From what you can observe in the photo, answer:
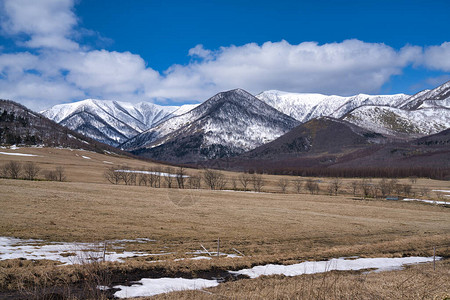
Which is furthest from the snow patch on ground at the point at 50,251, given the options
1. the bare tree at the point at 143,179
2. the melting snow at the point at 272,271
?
the bare tree at the point at 143,179

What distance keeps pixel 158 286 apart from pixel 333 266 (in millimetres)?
12504

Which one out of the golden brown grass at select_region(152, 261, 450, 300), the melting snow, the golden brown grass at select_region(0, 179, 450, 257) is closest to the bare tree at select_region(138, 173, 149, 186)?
the golden brown grass at select_region(0, 179, 450, 257)

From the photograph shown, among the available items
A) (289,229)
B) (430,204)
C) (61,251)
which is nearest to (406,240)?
(289,229)

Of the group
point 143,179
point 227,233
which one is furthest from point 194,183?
point 227,233

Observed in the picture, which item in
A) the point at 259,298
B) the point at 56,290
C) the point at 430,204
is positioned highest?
the point at 259,298

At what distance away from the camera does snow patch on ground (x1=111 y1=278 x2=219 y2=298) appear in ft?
47.6

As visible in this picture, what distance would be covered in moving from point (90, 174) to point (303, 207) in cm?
9876

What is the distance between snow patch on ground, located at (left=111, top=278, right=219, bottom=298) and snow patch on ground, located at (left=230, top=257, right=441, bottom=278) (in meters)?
3.53

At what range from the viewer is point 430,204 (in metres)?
86.9

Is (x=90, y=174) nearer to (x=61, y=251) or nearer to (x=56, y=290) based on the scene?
(x=61, y=251)

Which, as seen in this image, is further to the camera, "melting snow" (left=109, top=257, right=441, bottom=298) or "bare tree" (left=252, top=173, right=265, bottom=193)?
"bare tree" (left=252, top=173, right=265, bottom=193)

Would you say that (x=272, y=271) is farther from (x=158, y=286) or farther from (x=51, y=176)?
(x=51, y=176)

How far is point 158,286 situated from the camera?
1593cm

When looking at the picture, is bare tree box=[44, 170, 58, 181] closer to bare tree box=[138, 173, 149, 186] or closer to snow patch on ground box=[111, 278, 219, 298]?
bare tree box=[138, 173, 149, 186]
